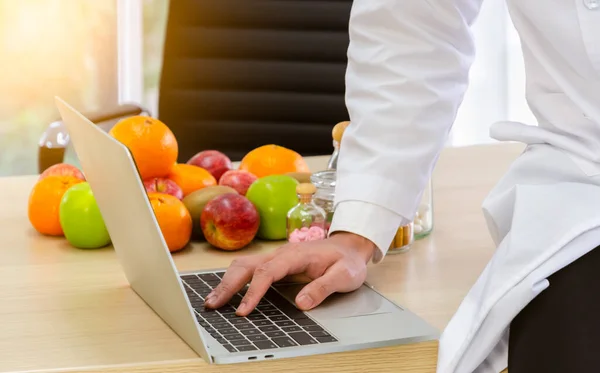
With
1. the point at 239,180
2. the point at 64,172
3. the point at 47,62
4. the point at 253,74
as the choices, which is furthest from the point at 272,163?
the point at 47,62

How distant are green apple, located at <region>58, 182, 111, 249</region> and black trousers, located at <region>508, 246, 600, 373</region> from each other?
1.86ft

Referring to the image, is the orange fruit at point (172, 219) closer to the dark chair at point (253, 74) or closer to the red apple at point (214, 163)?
the red apple at point (214, 163)

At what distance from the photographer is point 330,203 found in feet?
4.04

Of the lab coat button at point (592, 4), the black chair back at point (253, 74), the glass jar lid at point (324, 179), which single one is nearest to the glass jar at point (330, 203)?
the glass jar lid at point (324, 179)

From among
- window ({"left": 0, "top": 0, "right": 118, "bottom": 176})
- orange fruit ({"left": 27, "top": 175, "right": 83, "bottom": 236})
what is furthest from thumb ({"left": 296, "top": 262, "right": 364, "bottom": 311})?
window ({"left": 0, "top": 0, "right": 118, "bottom": 176})

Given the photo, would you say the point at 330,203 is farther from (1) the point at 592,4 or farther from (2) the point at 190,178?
(1) the point at 592,4

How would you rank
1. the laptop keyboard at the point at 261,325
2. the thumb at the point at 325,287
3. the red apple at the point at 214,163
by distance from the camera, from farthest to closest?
the red apple at the point at 214,163 < the thumb at the point at 325,287 < the laptop keyboard at the point at 261,325

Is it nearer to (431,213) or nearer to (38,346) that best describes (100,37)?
(431,213)

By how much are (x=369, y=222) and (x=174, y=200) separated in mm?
248

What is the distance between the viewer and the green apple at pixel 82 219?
3.95 ft

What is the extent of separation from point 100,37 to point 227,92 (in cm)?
151

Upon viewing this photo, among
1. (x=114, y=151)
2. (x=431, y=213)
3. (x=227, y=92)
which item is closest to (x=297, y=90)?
(x=227, y=92)

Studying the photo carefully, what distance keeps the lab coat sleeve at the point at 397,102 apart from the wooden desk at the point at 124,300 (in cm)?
8

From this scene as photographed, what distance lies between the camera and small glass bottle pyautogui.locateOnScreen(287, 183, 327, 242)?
118 centimetres
